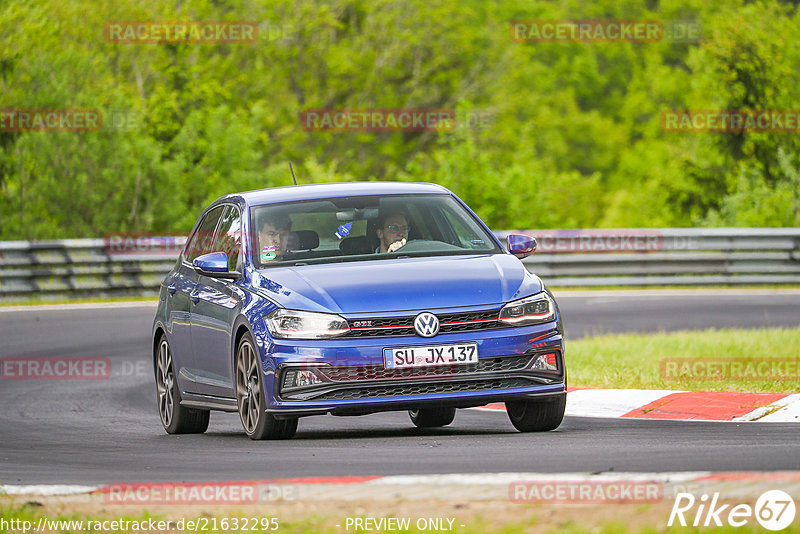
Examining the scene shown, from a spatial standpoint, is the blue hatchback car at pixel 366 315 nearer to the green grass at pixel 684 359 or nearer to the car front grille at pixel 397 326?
the car front grille at pixel 397 326

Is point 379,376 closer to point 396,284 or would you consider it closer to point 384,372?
point 384,372

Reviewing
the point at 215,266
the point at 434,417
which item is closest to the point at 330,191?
the point at 215,266

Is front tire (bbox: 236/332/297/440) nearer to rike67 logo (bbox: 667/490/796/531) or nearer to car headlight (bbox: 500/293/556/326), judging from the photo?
car headlight (bbox: 500/293/556/326)

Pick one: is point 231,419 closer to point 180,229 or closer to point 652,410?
point 652,410

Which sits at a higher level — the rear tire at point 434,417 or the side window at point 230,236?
the side window at point 230,236

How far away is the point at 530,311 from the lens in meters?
9.02

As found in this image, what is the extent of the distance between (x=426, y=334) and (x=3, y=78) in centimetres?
2412

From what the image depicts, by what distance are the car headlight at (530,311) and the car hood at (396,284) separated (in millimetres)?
46

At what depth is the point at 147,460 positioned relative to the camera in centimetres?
843

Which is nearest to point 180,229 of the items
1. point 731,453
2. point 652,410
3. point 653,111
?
point 652,410

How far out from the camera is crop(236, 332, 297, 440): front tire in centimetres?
902

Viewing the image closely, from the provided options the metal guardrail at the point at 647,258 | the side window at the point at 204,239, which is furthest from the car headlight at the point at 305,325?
the metal guardrail at the point at 647,258

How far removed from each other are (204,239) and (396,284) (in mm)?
2667

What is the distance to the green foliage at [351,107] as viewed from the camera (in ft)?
104
